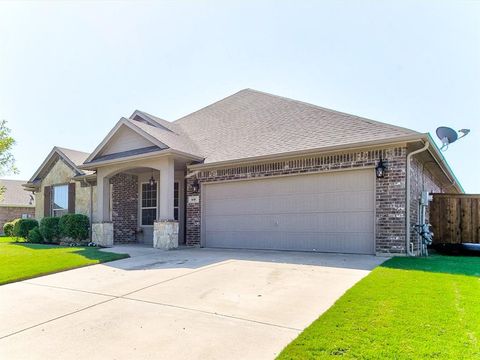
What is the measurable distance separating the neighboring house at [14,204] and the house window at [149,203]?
73.6 ft

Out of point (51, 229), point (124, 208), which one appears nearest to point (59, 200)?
point (51, 229)

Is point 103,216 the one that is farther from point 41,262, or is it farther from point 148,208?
point 41,262

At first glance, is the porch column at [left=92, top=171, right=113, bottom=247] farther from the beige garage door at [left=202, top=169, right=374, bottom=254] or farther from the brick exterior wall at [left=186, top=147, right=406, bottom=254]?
the brick exterior wall at [left=186, top=147, right=406, bottom=254]

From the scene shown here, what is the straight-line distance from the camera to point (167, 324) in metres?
4.35

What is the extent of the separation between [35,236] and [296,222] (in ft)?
44.1

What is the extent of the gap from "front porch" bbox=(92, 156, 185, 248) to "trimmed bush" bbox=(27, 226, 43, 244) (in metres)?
4.66

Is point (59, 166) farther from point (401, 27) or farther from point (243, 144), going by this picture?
point (401, 27)

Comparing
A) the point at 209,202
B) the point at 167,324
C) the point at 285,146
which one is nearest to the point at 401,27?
the point at 285,146

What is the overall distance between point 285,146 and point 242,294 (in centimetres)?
580

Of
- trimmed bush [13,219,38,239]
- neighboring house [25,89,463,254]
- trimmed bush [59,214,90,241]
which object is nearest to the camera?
neighboring house [25,89,463,254]

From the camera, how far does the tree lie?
56.8 ft

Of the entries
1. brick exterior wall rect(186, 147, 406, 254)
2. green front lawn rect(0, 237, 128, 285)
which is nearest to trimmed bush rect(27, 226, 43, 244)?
green front lawn rect(0, 237, 128, 285)

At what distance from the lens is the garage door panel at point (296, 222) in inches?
361

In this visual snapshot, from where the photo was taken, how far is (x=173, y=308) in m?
4.98
